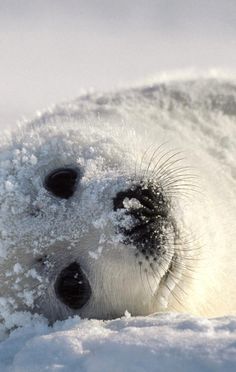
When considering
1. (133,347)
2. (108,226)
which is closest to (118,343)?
(133,347)

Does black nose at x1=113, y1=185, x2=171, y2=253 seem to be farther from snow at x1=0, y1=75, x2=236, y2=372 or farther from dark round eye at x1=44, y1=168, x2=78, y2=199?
dark round eye at x1=44, y1=168, x2=78, y2=199

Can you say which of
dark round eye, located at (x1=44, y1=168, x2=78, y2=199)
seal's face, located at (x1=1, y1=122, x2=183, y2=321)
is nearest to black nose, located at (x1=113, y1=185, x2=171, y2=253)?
seal's face, located at (x1=1, y1=122, x2=183, y2=321)

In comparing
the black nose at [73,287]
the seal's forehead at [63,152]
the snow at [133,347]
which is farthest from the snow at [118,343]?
the seal's forehead at [63,152]

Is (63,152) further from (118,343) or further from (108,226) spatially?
(118,343)

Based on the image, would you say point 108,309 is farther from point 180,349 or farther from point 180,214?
point 180,349

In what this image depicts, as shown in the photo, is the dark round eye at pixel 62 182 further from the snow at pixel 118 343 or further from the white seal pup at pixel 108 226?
the snow at pixel 118 343

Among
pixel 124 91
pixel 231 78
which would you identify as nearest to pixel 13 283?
pixel 124 91
